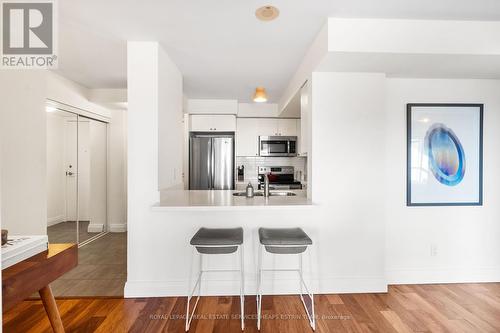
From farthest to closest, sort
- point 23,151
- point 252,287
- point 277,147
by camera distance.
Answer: point 277,147
point 252,287
point 23,151

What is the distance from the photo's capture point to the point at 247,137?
16.6 ft

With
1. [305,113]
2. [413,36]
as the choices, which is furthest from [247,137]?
[413,36]

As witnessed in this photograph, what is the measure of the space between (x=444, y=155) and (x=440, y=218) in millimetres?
676

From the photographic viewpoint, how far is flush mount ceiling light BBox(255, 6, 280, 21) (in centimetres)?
198

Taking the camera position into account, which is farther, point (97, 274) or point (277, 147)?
point (277, 147)

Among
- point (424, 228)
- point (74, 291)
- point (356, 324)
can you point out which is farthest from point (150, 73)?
point (424, 228)

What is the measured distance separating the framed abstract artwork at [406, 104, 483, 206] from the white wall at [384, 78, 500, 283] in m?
0.07

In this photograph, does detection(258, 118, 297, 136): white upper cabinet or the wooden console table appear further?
detection(258, 118, 297, 136): white upper cabinet

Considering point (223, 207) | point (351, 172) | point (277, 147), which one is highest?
Answer: point (277, 147)

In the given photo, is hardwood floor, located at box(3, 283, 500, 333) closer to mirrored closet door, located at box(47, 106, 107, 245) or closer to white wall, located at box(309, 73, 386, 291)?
white wall, located at box(309, 73, 386, 291)

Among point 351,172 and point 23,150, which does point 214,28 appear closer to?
point 351,172

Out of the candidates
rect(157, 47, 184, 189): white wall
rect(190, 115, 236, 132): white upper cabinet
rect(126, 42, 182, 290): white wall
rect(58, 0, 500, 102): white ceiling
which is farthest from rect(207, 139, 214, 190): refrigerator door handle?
rect(126, 42, 182, 290): white wall

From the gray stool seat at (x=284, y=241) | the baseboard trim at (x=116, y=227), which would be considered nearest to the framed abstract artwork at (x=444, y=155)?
the gray stool seat at (x=284, y=241)

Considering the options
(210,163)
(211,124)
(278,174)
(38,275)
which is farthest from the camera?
(278,174)
